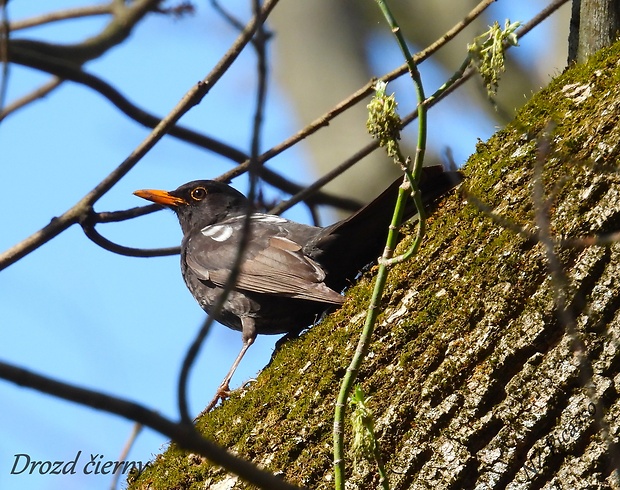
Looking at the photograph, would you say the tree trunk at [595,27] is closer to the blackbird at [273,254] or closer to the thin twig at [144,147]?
the blackbird at [273,254]

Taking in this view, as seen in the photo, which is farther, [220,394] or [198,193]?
[198,193]

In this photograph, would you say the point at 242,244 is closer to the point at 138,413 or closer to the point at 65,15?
the point at 138,413

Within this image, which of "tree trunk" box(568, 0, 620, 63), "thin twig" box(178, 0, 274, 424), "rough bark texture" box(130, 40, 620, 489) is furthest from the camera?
"tree trunk" box(568, 0, 620, 63)

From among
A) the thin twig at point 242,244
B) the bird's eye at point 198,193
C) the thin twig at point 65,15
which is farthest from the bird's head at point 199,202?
the thin twig at point 242,244

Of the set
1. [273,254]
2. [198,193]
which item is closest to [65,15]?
[273,254]

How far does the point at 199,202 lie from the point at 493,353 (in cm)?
385

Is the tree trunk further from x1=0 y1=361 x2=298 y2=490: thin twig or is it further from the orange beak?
the orange beak

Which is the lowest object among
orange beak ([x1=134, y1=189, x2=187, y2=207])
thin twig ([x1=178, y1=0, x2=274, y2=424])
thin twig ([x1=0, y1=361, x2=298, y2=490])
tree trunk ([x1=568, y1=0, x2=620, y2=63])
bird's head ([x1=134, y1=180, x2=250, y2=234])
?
thin twig ([x1=0, y1=361, x2=298, y2=490])

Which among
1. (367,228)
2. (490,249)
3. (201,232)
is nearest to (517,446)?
(490,249)

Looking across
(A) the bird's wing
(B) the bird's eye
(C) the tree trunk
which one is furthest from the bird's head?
(C) the tree trunk

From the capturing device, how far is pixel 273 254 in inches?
200

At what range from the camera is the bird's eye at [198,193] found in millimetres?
6355

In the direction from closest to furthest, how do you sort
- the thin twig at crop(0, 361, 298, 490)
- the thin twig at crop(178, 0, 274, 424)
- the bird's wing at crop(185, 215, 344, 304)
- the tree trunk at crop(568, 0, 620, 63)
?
the thin twig at crop(0, 361, 298, 490)
the thin twig at crop(178, 0, 274, 424)
the tree trunk at crop(568, 0, 620, 63)
the bird's wing at crop(185, 215, 344, 304)

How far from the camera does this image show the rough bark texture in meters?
2.77
